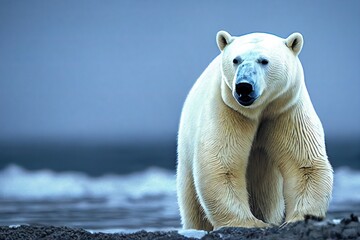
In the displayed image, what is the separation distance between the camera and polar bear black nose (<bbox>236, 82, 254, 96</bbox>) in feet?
21.1

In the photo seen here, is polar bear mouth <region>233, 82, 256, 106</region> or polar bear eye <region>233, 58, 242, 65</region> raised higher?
polar bear eye <region>233, 58, 242, 65</region>

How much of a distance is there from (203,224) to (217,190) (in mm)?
1039

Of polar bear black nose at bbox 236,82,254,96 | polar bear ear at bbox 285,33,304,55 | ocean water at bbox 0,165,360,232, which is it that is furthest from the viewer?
ocean water at bbox 0,165,360,232

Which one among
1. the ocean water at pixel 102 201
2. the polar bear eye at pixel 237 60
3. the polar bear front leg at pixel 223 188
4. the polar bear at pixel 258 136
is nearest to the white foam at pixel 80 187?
the ocean water at pixel 102 201

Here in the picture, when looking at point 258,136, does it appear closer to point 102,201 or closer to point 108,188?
point 102,201

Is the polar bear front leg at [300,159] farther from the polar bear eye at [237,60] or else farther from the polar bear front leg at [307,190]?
the polar bear eye at [237,60]

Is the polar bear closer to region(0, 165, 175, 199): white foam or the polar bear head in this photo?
the polar bear head

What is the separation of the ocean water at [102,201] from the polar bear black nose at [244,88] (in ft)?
5.68

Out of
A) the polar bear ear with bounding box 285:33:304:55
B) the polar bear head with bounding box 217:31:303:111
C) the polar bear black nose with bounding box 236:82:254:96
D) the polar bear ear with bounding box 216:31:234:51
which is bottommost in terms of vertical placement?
the polar bear black nose with bounding box 236:82:254:96

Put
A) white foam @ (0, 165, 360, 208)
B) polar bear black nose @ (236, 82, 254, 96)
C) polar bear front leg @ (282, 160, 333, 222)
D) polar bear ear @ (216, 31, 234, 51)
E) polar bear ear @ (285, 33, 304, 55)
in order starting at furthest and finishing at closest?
white foam @ (0, 165, 360, 208) → polar bear ear @ (216, 31, 234, 51) → polar bear ear @ (285, 33, 304, 55) → polar bear front leg @ (282, 160, 333, 222) → polar bear black nose @ (236, 82, 254, 96)

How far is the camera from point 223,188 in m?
6.91

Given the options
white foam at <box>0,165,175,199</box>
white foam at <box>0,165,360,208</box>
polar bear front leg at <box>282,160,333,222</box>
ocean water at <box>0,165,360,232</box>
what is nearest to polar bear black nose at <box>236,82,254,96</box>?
polar bear front leg at <box>282,160,333,222</box>

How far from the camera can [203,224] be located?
25.9 feet

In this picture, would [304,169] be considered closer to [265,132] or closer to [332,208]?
[265,132]
